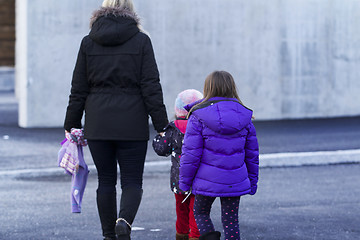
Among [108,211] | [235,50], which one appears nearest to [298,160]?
[235,50]

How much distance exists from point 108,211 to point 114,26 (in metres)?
1.29

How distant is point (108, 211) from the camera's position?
5.34 meters

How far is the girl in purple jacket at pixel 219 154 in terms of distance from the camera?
489cm

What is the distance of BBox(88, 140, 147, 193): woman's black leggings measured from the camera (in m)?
5.21

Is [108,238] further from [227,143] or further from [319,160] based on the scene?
[319,160]

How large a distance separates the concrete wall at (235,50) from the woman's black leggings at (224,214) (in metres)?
10.5

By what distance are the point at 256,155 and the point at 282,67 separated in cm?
1214

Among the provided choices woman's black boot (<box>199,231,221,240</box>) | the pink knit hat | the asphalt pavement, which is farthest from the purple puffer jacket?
the asphalt pavement

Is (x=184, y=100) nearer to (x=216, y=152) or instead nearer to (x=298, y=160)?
(x=216, y=152)

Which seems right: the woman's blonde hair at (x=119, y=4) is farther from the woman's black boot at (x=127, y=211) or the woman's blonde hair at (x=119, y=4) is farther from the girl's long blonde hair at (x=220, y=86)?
the woman's black boot at (x=127, y=211)

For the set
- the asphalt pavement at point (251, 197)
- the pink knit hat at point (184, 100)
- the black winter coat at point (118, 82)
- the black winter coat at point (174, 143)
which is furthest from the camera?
the asphalt pavement at point (251, 197)

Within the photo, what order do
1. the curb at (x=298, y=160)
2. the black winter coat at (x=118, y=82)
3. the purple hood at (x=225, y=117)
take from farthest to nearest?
the curb at (x=298, y=160)
the black winter coat at (x=118, y=82)
the purple hood at (x=225, y=117)

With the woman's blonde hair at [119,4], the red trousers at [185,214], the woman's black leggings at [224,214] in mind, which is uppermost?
the woman's blonde hair at [119,4]

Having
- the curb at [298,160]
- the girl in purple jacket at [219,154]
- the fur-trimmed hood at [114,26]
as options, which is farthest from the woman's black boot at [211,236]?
the curb at [298,160]
